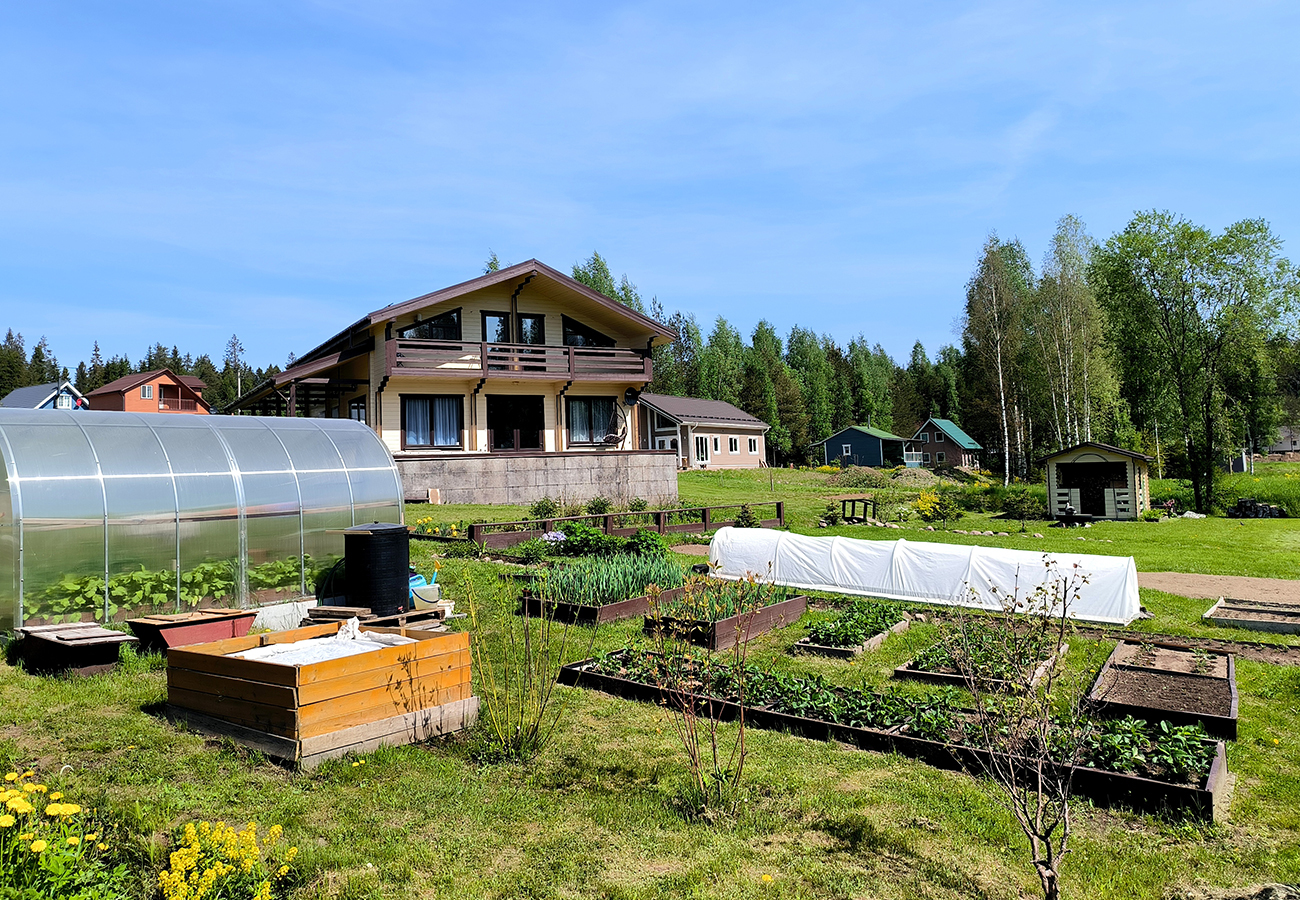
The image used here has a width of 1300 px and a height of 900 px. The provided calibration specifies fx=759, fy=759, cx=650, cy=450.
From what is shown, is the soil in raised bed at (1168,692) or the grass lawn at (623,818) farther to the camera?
the soil in raised bed at (1168,692)

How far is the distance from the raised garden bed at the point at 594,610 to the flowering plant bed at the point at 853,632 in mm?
2106

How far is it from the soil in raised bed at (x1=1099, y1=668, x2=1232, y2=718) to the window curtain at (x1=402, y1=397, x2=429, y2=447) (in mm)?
21412

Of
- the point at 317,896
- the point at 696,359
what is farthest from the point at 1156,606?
the point at 696,359

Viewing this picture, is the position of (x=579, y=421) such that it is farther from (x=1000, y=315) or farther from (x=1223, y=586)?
(x=1000, y=315)

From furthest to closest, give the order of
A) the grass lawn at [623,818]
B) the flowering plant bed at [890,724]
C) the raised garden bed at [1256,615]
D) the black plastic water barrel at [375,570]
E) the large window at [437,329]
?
1. the large window at [437,329]
2. the raised garden bed at [1256,615]
3. the black plastic water barrel at [375,570]
4. the flowering plant bed at [890,724]
5. the grass lawn at [623,818]

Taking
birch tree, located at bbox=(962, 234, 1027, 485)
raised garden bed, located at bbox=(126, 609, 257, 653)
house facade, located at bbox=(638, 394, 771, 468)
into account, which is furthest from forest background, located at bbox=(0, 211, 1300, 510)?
raised garden bed, located at bbox=(126, 609, 257, 653)

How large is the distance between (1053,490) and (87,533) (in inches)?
1192

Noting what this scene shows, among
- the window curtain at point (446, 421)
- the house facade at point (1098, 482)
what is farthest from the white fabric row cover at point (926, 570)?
the house facade at point (1098, 482)

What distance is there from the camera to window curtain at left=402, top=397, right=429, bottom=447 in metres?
25.1

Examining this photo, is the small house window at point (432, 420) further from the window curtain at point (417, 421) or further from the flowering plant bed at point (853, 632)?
the flowering plant bed at point (853, 632)

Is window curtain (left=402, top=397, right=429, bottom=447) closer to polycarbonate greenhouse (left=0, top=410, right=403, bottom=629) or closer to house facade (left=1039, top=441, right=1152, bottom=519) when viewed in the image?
polycarbonate greenhouse (left=0, top=410, right=403, bottom=629)

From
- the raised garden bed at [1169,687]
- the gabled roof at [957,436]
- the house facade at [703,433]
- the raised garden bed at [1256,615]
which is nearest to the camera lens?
the raised garden bed at [1169,687]

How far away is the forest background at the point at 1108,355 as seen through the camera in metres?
33.0

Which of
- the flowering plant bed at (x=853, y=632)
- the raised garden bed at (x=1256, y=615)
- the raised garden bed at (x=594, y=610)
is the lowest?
the raised garden bed at (x=1256, y=615)
